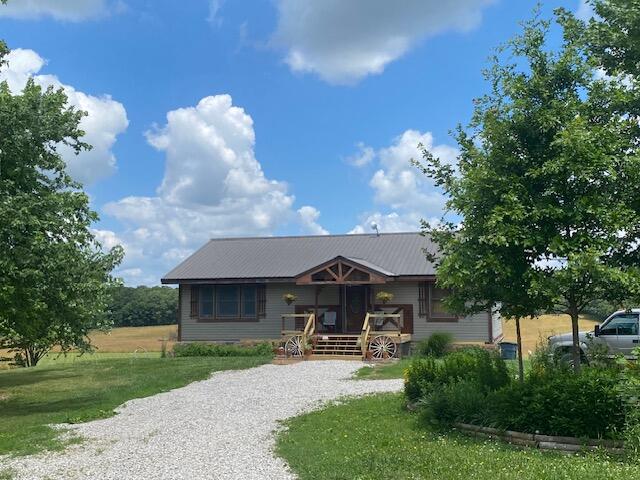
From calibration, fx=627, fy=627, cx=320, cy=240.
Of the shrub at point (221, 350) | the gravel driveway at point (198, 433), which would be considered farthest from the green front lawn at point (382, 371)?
the shrub at point (221, 350)

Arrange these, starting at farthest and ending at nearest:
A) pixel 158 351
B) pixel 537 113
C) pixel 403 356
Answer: pixel 158 351 < pixel 403 356 < pixel 537 113

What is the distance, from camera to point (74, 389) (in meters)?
15.8

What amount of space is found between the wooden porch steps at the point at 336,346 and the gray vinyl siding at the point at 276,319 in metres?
2.76

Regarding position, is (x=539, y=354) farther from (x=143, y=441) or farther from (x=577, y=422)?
(x=143, y=441)

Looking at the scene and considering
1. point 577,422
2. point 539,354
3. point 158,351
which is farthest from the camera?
point 158,351

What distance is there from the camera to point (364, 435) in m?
8.56

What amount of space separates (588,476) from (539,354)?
7495 millimetres

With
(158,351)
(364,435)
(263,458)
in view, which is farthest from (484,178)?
(158,351)

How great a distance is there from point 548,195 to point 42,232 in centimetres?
947

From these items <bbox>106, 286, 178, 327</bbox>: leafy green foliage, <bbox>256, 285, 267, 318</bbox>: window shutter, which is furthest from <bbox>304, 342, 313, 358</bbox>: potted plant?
<bbox>106, 286, 178, 327</bbox>: leafy green foliage

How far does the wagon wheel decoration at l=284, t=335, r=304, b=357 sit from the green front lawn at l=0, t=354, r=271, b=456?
0.96 m

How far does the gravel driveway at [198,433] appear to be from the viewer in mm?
7324

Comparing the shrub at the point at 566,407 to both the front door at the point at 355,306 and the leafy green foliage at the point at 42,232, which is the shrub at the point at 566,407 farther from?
the front door at the point at 355,306

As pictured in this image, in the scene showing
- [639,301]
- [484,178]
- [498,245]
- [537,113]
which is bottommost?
[639,301]
